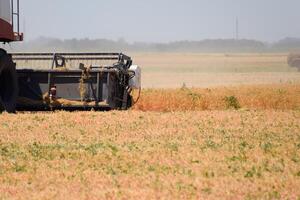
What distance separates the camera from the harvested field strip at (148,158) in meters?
7.57

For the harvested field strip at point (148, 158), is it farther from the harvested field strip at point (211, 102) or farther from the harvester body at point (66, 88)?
the harvested field strip at point (211, 102)

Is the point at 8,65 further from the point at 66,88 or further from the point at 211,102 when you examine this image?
the point at 211,102

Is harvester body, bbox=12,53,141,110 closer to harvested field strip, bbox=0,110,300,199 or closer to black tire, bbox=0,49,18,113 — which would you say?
black tire, bbox=0,49,18,113

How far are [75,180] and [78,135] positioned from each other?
167 inches

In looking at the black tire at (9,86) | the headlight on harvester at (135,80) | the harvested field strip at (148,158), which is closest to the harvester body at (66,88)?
the black tire at (9,86)

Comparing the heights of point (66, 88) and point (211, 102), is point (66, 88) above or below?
above

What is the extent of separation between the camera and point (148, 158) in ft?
31.3

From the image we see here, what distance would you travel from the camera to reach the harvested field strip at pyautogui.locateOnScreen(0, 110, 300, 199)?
7574mm

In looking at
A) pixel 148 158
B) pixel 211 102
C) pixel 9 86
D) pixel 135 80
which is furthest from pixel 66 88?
A: pixel 148 158

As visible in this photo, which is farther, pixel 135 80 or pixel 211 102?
pixel 211 102

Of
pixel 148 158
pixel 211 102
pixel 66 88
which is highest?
pixel 66 88

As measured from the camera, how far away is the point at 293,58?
61.4 m

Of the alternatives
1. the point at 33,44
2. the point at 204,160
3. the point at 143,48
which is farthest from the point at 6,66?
the point at 143,48

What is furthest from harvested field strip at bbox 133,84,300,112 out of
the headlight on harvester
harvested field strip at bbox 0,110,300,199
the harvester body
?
harvested field strip at bbox 0,110,300,199
